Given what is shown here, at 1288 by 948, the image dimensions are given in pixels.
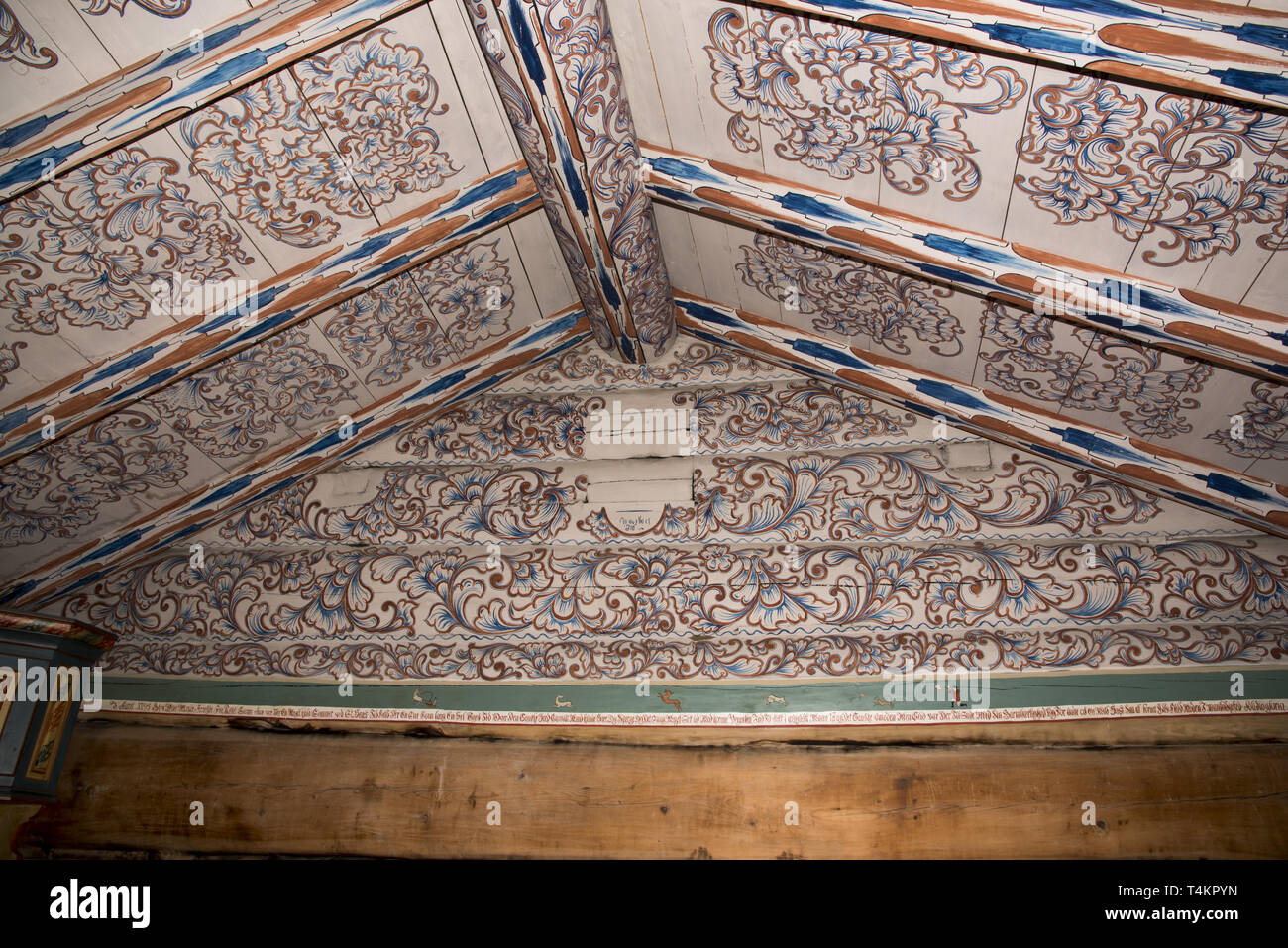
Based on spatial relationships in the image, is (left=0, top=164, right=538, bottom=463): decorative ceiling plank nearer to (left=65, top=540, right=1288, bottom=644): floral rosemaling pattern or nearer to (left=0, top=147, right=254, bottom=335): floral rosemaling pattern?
(left=0, top=147, right=254, bottom=335): floral rosemaling pattern

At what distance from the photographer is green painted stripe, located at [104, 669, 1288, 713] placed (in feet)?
10.1

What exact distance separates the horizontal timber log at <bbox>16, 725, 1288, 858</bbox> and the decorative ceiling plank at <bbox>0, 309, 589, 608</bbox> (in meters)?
0.61

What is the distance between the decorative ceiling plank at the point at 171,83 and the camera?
2.28m

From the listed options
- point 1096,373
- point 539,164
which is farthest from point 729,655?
point 539,164

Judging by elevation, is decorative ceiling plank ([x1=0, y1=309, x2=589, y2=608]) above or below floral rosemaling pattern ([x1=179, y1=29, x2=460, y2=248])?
below

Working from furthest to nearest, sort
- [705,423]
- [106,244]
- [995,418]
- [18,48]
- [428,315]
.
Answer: [705,423], [428,315], [995,418], [106,244], [18,48]

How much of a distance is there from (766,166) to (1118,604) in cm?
176

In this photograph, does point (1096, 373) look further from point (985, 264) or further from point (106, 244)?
point (106, 244)

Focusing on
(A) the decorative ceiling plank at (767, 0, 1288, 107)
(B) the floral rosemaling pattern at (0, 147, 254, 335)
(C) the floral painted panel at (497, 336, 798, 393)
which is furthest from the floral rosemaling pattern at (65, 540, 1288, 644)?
(A) the decorative ceiling plank at (767, 0, 1288, 107)

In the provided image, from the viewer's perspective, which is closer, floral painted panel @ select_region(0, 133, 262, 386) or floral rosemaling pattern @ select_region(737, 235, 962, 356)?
floral painted panel @ select_region(0, 133, 262, 386)

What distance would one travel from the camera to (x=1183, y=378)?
2738mm

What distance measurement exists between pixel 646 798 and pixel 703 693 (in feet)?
1.28

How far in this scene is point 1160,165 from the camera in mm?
2154

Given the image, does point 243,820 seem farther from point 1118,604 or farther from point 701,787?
point 1118,604
